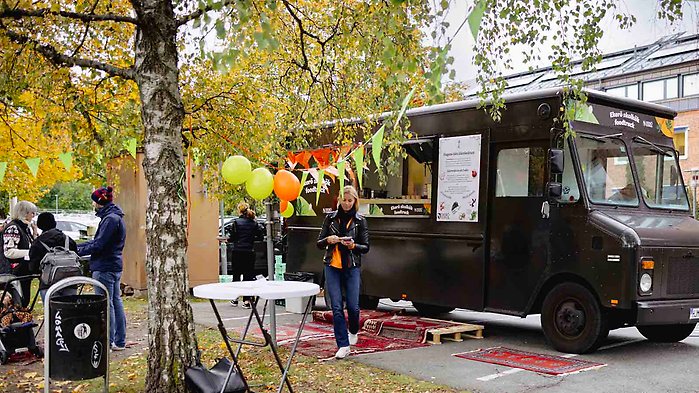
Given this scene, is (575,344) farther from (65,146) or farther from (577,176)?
(65,146)

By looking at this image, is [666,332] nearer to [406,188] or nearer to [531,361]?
[531,361]

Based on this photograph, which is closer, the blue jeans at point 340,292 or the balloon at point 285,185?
the balloon at point 285,185

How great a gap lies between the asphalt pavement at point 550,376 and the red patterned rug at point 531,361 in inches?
4.9

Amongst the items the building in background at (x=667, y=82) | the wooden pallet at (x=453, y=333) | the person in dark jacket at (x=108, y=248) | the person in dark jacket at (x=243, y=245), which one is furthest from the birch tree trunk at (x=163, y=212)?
the building in background at (x=667, y=82)

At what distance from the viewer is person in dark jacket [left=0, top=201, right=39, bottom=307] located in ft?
31.0

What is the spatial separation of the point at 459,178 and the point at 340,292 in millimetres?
2433

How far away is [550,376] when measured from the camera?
285 inches

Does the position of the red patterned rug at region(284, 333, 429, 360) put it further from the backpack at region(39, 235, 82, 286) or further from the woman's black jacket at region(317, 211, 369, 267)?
the backpack at region(39, 235, 82, 286)

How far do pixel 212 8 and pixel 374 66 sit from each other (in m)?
2.11

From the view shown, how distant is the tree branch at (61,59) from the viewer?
6.21m

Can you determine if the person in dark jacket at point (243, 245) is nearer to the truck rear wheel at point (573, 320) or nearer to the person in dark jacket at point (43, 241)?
the person in dark jacket at point (43, 241)

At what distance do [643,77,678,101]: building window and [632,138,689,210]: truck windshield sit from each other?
2835cm

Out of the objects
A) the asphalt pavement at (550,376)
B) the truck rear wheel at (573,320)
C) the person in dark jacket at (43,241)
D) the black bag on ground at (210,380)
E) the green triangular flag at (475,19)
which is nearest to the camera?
the green triangular flag at (475,19)

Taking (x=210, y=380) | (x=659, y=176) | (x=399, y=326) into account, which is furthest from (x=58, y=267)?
(x=659, y=176)
